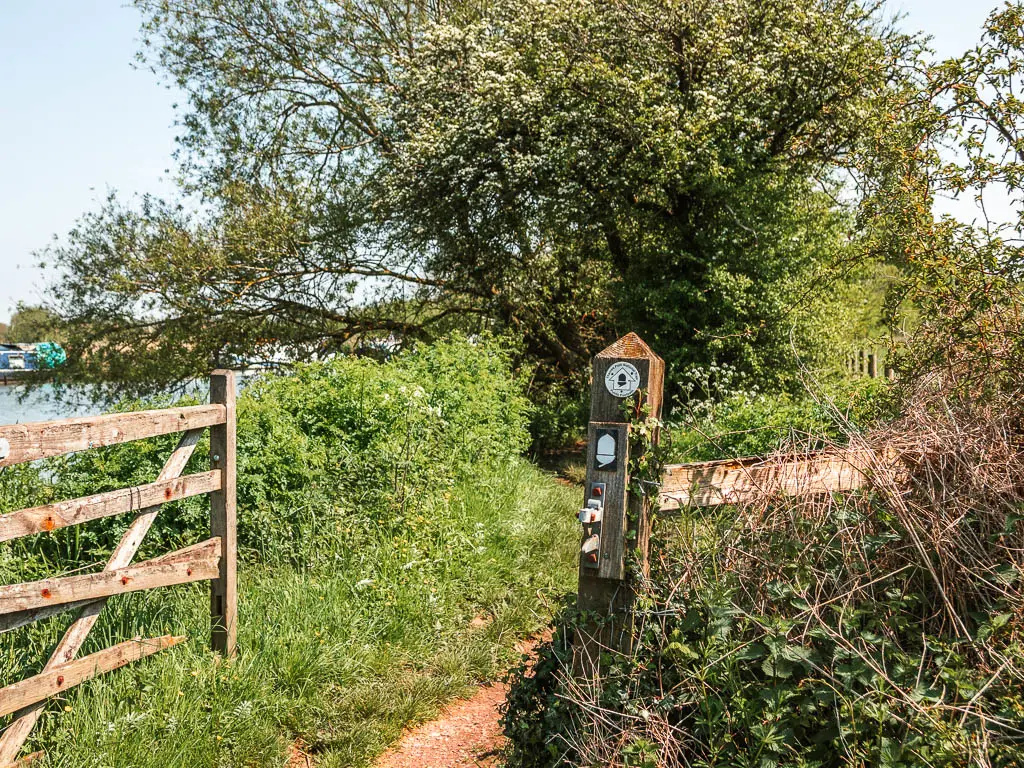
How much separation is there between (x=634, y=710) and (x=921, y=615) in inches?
47.9

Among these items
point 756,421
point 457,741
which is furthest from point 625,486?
point 756,421

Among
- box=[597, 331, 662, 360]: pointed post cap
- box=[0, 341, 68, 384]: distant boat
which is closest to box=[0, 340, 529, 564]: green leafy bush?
box=[597, 331, 662, 360]: pointed post cap

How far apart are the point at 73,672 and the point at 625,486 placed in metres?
2.83

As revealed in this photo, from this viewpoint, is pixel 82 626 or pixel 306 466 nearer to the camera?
pixel 82 626

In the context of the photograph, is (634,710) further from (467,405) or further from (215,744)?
(467,405)

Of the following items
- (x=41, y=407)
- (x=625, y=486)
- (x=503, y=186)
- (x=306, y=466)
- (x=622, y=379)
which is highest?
(x=503, y=186)

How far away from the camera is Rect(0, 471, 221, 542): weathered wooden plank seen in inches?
145

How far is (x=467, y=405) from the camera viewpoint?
905 cm

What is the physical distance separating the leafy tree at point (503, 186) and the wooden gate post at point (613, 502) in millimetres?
6635

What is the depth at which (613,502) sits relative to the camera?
3.62m

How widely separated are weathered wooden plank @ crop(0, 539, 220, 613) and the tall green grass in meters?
0.39

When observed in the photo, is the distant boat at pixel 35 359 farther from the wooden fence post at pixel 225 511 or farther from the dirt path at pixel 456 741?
the dirt path at pixel 456 741

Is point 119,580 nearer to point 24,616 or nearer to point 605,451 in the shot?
point 24,616

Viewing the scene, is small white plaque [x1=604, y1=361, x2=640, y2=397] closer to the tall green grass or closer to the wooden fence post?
the tall green grass
